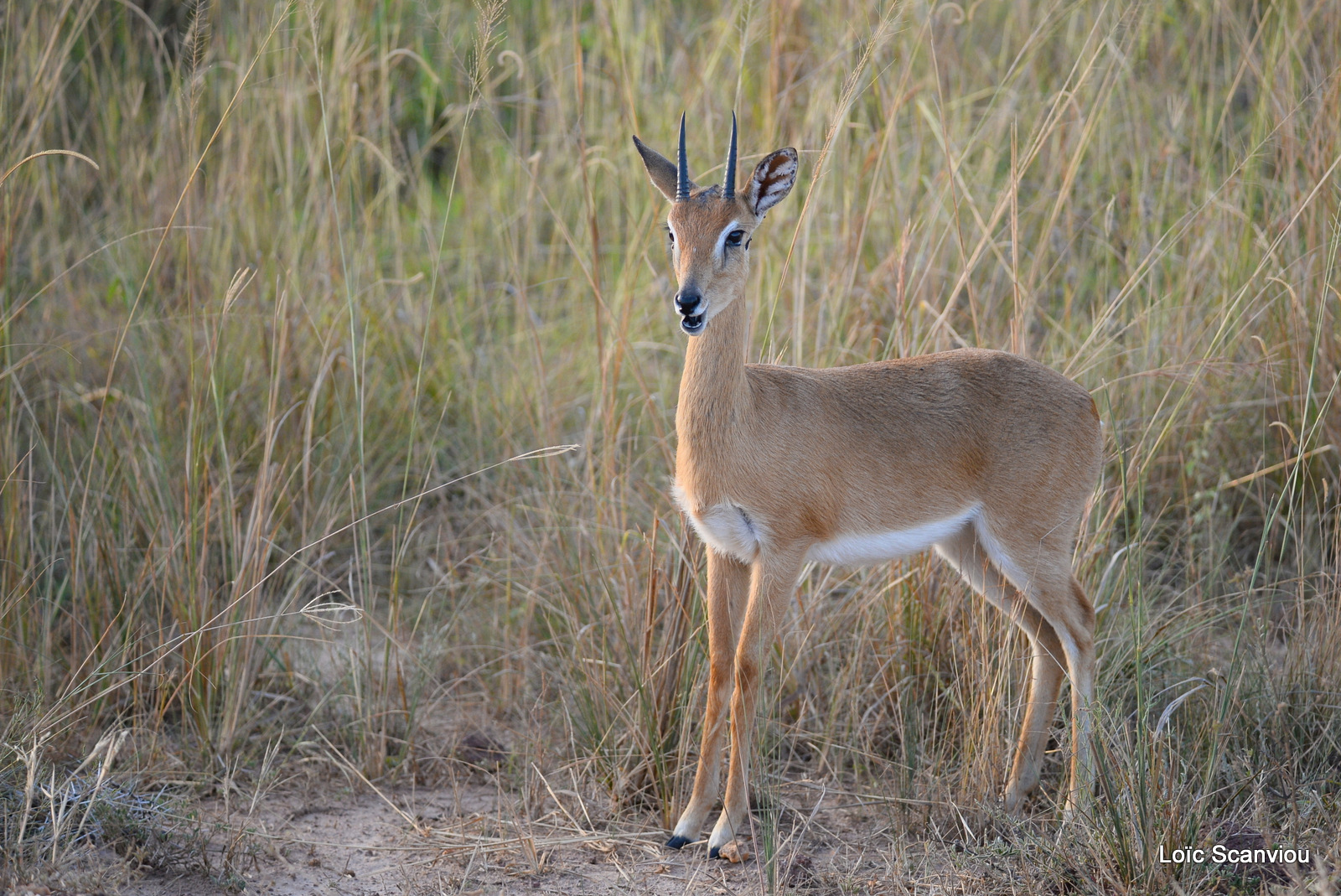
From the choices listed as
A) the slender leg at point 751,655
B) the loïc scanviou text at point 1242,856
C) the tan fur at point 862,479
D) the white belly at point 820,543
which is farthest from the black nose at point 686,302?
the loïc scanviou text at point 1242,856

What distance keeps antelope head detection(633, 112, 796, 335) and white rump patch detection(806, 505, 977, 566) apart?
84 centimetres

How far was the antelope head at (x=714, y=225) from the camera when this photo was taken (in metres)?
3.48

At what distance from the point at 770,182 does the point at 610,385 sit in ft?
4.57

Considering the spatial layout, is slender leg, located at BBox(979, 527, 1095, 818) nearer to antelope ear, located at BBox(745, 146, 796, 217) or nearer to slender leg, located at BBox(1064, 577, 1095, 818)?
slender leg, located at BBox(1064, 577, 1095, 818)

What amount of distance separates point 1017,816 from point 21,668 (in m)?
3.52

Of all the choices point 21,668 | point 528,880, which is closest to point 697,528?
point 528,880

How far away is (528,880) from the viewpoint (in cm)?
370

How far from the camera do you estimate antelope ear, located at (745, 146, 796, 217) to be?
12.1 feet

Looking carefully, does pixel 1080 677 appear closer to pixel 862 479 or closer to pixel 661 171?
pixel 862 479

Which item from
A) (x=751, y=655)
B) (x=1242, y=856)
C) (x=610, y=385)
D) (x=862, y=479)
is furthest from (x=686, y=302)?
(x=1242, y=856)

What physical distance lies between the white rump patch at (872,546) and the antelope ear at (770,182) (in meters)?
1.08

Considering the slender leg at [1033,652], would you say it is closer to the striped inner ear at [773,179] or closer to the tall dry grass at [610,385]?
the tall dry grass at [610,385]

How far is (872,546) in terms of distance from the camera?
3.82 meters

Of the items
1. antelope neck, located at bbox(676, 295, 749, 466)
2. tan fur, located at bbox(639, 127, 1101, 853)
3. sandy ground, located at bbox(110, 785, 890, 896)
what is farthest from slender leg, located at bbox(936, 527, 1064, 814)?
antelope neck, located at bbox(676, 295, 749, 466)
